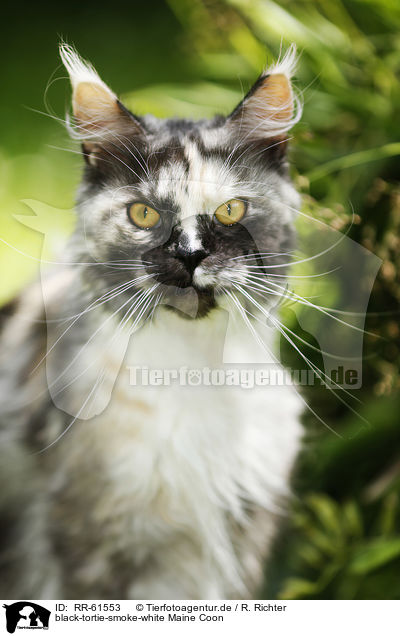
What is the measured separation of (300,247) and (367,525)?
51 cm

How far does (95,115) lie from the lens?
64 cm

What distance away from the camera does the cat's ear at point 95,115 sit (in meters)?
A: 0.63

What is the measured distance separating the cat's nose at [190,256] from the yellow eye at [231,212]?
0.17 feet

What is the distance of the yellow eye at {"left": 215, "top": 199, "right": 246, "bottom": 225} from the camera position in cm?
66

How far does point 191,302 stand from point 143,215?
4.9 inches

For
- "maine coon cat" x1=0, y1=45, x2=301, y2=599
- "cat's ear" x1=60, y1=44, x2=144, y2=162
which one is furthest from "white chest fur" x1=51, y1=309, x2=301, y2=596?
"cat's ear" x1=60, y1=44, x2=144, y2=162

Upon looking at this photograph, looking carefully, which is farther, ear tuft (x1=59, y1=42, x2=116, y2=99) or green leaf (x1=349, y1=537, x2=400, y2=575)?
green leaf (x1=349, y1=537, x2=400, y2=575)

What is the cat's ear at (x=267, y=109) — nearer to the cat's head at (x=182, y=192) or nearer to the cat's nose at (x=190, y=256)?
the cat's head at (x=182, y=192)

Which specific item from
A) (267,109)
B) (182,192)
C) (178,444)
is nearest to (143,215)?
(182,192)

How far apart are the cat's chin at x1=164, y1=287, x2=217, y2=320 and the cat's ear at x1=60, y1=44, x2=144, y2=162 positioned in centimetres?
20
